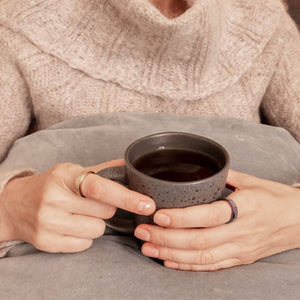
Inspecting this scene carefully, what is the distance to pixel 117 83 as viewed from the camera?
0.77 m


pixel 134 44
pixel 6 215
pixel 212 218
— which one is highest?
pixel 134 44

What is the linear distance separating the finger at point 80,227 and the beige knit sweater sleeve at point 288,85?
0.58 metres

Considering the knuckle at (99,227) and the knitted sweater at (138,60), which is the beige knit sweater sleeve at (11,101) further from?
the knuckle at (99,227)

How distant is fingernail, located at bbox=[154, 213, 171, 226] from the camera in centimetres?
41

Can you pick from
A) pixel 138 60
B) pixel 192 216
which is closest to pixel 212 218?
pixel 192 216

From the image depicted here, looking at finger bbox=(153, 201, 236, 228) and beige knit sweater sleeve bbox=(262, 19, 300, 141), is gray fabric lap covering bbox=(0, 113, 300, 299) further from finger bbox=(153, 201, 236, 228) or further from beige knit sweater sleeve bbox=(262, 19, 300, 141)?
beige knit sweater sleeve bbox=(262, 19, 300, 141)

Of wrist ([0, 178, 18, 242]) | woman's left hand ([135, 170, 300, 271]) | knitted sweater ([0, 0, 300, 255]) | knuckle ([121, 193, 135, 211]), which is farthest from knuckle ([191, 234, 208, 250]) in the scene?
knitted sweater ([0, 0, 300, 255])

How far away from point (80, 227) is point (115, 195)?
0.09m

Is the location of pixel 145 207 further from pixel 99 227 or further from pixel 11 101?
pixel 11 101

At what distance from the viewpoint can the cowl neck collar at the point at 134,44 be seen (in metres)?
0.72

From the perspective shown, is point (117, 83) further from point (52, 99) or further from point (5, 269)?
point (5, 269)

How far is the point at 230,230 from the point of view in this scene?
19.3 inches

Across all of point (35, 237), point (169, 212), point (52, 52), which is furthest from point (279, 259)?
point (52, 52)

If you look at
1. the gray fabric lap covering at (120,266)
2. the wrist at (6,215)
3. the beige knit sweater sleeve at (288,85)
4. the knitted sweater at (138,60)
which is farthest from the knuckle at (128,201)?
the beige knit sweater sleeve at (288,85)
